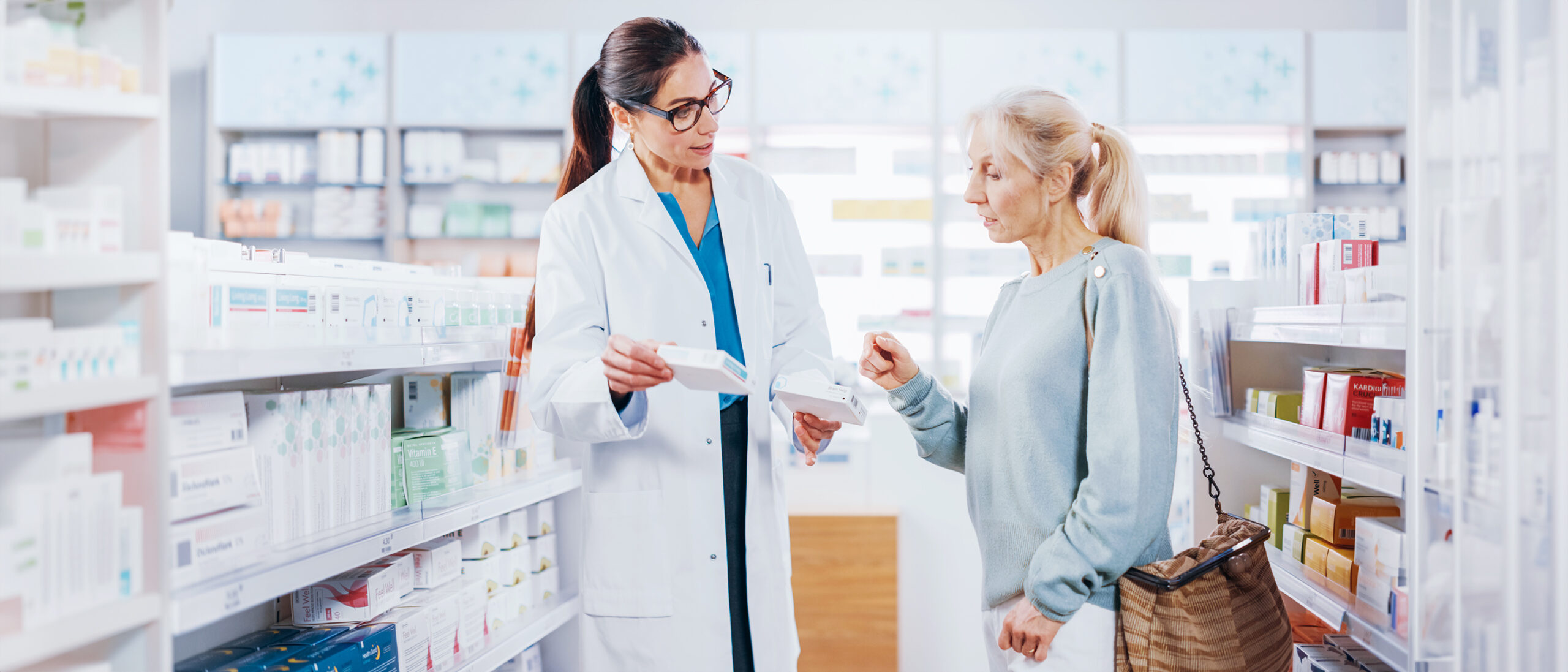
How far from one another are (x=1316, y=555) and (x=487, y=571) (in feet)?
6.71

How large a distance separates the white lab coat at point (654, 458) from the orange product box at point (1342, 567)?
123 centimetres

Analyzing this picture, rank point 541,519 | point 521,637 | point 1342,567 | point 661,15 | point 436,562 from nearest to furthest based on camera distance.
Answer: point 1342,567
point 436,562
point 521,637
point 541,519
point 661,15

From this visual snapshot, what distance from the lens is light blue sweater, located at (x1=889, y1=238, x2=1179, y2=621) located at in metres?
1.32

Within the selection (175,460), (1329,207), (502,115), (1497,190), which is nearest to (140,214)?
(175,460)

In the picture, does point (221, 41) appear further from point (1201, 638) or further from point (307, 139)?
point (1201, 638)

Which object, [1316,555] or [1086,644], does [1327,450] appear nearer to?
[1316,555]

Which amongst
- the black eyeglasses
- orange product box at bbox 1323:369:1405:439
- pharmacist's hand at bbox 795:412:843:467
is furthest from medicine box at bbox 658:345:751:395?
orange product box at bbox 1323:369:1405:439

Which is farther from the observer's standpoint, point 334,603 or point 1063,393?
point 334,603

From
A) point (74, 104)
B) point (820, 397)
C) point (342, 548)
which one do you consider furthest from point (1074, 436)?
point (74, 104)

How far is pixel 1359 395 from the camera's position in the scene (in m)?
2.00

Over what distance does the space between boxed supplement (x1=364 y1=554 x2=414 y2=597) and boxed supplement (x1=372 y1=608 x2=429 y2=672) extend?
0.19 feet

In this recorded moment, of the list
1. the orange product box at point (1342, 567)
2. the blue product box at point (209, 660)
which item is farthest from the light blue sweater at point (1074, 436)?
the blue product box at point (209, 660)

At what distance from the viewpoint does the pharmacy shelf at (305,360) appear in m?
1.35

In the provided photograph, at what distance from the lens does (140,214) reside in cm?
125
